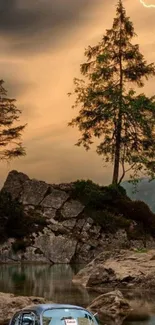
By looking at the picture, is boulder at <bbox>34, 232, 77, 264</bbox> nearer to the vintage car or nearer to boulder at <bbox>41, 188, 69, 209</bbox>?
boulder at <bbox>41, 188, 69, 209</bbox>

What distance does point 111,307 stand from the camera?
2397 cm

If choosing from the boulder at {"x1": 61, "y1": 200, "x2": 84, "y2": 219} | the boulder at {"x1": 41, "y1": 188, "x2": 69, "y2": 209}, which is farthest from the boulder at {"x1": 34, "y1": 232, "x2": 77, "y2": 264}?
the boulder at {"x1": 41, "y1": 188, "x2": 69, "y2": 209}

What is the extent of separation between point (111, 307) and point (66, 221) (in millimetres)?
38345

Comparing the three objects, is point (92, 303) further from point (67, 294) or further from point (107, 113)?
point (107, 113)

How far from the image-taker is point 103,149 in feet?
230

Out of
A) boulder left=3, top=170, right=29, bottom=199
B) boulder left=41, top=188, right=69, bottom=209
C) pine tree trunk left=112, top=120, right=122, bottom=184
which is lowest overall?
boulder left=41, top=188, right=69, bottom=209

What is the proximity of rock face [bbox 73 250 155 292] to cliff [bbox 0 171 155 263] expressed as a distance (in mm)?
19983

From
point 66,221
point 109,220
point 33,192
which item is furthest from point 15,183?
point 109,220

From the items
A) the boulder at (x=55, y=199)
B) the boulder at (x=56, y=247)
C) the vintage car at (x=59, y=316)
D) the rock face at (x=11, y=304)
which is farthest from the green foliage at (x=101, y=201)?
the vintage car at (x=59, y=316)

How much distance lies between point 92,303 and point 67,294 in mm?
4994

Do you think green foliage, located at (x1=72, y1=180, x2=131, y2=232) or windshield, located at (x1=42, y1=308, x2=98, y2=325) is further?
green foliage, located at (x1=72, y1=180, x2=131, y2=232)

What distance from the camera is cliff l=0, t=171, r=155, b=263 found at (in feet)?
190

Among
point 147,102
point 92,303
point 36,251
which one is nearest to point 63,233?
point 36,251

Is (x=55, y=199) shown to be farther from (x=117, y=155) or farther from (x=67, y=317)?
(x=67, y=317)
